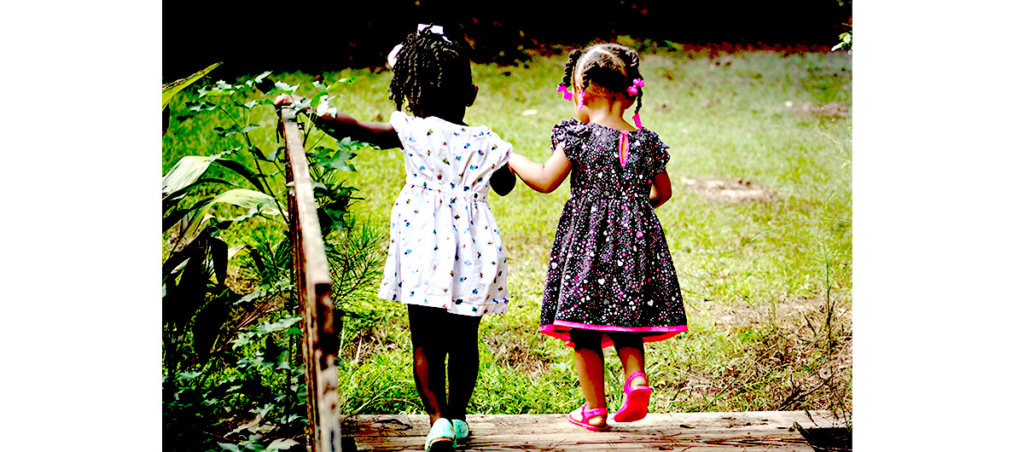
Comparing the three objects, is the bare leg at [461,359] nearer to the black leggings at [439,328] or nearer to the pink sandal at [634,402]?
the black leggings at [439,328]

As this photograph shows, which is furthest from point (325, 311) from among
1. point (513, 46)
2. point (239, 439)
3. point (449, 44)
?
point (513, 46)

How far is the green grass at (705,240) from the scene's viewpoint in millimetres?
3812

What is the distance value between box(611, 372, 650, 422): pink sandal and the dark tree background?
4334 millimetres

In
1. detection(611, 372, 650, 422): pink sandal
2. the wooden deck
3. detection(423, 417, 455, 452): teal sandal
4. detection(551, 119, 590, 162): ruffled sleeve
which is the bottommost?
the wooden deck

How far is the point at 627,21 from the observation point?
10.7 metres

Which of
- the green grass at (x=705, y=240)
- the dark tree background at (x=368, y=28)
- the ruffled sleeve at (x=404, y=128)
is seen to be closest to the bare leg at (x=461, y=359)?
the ruffled sleeve at (x=404, y=128)

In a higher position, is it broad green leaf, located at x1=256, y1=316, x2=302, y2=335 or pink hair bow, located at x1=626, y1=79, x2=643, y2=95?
pink hair bow, located at x1=626, y1=79, x2=643, y2=95

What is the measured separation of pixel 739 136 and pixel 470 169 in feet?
19.5

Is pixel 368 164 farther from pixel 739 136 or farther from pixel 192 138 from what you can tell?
pixel 739 136

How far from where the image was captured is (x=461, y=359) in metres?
2.72

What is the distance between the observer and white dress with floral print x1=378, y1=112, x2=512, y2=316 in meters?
2.69

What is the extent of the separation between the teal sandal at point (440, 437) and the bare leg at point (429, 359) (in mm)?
31

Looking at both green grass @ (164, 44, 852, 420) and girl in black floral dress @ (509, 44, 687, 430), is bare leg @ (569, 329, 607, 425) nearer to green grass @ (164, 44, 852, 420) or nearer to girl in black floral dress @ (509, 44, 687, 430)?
girl in black floral dress @ (509, 44, 687, 430)

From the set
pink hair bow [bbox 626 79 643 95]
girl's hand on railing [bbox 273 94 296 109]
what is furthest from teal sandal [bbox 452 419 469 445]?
pink hair bow [bbox 626 79 643 95]
